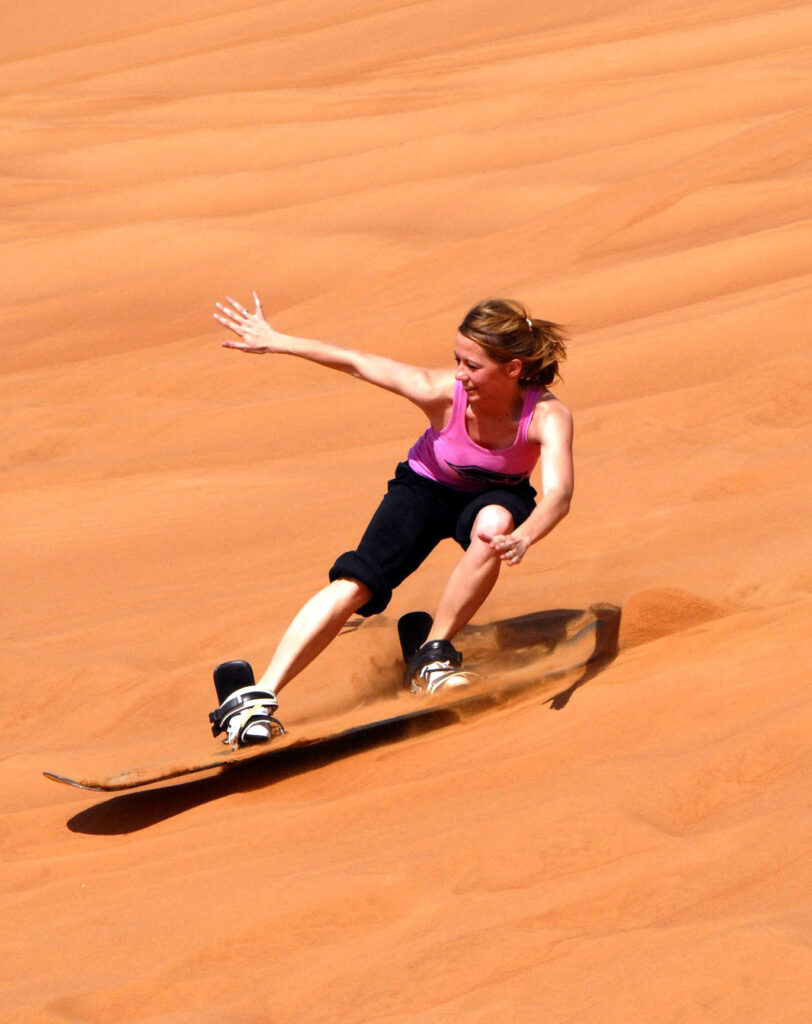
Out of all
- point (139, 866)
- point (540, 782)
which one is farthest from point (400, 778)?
point (139, 866)

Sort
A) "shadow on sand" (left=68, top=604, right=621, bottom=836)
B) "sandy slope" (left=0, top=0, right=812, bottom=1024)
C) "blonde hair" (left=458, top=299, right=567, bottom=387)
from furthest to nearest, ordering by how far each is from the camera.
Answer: "blonde hair" (left=458, top=299, right=567, bottom=387) < "shadow on sand" (left=68, top=604, right=621, bottom=836) < "sandy slope" (left=0, top=0, right=812, bottom=1024)

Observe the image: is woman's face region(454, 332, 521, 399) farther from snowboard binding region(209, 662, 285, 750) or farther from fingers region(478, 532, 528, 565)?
snowboard binding region(209, 662, 285, 750)

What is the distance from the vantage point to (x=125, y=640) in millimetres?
5621

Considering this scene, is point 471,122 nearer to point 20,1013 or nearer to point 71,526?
point 71,526

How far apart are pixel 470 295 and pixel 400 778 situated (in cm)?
571

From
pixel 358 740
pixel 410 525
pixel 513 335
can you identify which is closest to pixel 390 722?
pixel 358 740

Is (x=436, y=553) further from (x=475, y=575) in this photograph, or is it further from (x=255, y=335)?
(x=255, y=335)

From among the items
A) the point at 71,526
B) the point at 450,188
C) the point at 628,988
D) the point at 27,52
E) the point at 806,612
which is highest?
the point at 27,52

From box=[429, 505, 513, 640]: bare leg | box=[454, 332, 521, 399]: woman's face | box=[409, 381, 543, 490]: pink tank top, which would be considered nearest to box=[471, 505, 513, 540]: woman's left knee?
box=[429, 505, 513, 640]: bare leg

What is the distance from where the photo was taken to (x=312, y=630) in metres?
4.39

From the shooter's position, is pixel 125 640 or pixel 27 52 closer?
pixel 125 640

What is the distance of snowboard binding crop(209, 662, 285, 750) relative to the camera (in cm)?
419

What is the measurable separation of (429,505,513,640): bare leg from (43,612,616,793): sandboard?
0.81ft

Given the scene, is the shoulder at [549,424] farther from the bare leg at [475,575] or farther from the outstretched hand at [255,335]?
the outstretched hand at [255,335]
